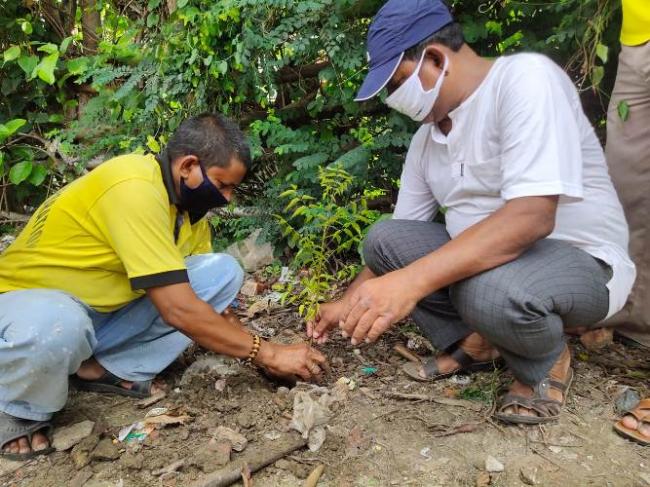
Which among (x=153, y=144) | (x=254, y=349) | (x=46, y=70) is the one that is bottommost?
(x=254, y=349)

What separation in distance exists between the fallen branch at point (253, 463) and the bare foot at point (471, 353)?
2.55 ft

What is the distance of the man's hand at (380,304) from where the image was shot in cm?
213

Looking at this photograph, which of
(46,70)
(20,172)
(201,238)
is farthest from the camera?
(20,172)

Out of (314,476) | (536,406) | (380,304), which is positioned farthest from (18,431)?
(536,406)

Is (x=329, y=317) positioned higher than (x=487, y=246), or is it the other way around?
(x=487, y=246)

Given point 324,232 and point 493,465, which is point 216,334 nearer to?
point 324,232

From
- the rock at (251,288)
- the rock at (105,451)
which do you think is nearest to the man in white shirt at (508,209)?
the rock at (105,451)

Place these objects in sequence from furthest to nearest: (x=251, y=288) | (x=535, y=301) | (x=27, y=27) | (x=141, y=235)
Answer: (x=27, y=27) < (x=251, y=288) < (x=141, y=235) < (x=535, y=301)

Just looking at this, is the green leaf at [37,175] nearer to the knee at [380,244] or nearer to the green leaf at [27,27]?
the green leaf at [27,27]

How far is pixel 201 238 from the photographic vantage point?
10.2 feet

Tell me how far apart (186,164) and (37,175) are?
11.7 ft

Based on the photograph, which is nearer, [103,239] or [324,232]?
[103,239]

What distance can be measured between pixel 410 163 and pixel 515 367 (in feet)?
3.48

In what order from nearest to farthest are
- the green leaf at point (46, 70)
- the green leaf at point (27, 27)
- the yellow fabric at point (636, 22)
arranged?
1. the yellow fabric at point (636, 22)
2. the green leaf at point (46, 70)
3. the green leaf at point (27, 27)
